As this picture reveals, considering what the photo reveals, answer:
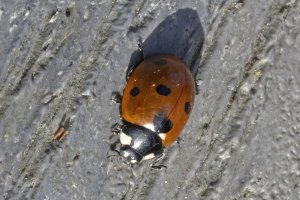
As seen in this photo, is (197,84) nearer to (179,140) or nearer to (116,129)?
(179,140)

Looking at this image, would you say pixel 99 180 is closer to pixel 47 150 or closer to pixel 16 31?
pixel 47 150

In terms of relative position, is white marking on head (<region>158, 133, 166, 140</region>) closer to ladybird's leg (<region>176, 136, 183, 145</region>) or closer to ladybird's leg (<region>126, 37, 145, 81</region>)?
ladybird's leg (<region>176, 136, 183, 145</region>)

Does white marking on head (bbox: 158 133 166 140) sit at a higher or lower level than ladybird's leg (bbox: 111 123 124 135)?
lower

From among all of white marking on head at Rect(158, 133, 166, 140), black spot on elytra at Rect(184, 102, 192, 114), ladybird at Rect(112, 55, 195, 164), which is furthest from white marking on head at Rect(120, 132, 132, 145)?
black spot on elytra at Rect(184, 102, 192, 114)

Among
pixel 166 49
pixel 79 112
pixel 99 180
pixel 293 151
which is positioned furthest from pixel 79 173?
pixel 293 151

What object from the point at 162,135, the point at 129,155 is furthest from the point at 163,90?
the point at 129,155

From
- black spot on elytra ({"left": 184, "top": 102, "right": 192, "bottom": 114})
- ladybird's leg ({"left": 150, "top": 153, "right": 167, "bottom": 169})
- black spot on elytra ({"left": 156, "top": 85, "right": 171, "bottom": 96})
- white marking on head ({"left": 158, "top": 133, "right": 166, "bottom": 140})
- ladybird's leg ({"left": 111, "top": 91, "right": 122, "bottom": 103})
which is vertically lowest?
ladybird's leg ({"left": 150, "top": 153, "right": 167, "bottom": 169})
